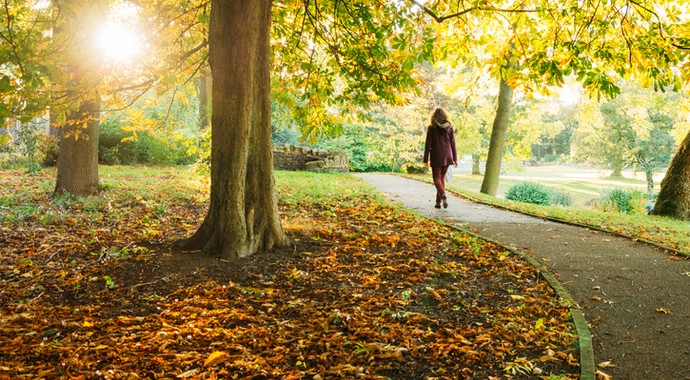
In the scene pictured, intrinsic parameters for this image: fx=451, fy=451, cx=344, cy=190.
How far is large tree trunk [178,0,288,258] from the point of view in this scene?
5324 mm

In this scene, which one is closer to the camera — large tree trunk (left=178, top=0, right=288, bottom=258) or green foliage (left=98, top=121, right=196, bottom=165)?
large tree trunk (left=178, top=0, right=288, bottom=258)

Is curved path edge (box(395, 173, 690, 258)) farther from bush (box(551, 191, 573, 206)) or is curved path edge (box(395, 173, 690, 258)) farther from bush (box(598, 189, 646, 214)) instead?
bush (box(551, 191, 573, 206))

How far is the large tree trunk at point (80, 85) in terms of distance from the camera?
5.48 meters

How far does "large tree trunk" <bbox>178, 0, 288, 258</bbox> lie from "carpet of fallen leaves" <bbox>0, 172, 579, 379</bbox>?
324 millimetres

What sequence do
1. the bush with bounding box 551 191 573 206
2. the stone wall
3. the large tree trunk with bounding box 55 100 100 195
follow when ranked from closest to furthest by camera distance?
the large tree trunk with bounding box 55 100 100 195 < the stone wall < the bush with bounding box 551 191 573 206

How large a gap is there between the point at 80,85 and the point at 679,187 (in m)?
12.3

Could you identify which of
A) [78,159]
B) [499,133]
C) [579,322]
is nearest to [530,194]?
[499,133]

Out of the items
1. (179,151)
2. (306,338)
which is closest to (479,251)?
(306,338)

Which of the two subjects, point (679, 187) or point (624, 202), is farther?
point (624, 202)

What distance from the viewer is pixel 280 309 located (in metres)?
4.24

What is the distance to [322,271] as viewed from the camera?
5.26m

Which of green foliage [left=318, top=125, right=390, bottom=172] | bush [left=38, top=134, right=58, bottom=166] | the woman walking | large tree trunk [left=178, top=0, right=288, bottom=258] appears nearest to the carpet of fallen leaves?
large tree trunk [left=178, top=0, right=288, bottom=258]

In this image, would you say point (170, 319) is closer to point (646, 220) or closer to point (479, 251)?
point (479, 251)

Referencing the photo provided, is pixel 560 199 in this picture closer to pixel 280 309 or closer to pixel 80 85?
pixel 280 309
